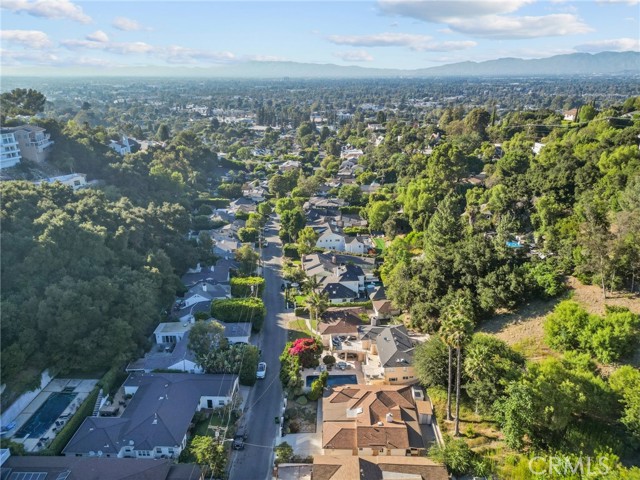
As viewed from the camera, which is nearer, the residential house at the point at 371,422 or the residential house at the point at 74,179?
the residential house at the point at 371,422

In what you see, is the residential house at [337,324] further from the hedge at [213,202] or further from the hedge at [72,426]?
the hedge at [213,202]

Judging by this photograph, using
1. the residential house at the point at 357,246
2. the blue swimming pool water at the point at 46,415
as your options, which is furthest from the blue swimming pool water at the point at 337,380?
the residential house at the point at 357,246

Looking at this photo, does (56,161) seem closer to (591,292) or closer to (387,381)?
(387,381)

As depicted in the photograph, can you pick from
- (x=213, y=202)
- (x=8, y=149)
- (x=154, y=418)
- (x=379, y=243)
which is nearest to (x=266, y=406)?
(x=154, y=418)

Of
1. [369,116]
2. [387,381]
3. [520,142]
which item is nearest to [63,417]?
[387,381]

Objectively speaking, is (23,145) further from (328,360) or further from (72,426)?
(328,360)

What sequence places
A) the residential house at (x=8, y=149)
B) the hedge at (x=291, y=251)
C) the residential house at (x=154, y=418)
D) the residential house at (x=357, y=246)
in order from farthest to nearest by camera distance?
1. the residential house at (x=357, y=246)
2. the hedge at (x=291, y=251)
3. the residential house at (x=8, y=149)
4. the residential house at (x=154, y=418)
